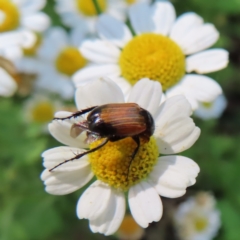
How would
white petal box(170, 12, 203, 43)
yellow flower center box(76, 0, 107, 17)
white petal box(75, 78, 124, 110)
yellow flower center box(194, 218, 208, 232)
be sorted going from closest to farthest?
white petal box(75, 78, 124, 110)
white petal box(170, 12, 203, 43)
yellow flower center box(194, 218, 208, 232)
yellow flower center box(76, 0, 107, 17)

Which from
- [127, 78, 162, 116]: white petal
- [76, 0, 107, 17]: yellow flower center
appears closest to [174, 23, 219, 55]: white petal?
[127, 78, 162, 116]: white petal

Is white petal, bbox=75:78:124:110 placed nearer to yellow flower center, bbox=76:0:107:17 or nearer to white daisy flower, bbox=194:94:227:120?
white daisy flower, bbox=194:94:227:120

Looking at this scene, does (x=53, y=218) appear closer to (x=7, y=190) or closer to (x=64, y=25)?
(x=7, y=190)

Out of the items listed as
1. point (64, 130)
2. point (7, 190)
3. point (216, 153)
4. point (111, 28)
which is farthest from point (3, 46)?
point (216, 153)

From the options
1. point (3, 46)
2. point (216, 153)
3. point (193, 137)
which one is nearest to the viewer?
point (193, 137)

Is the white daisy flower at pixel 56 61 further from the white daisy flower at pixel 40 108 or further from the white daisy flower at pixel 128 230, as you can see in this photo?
the white daisy flower at pixel 128 230
